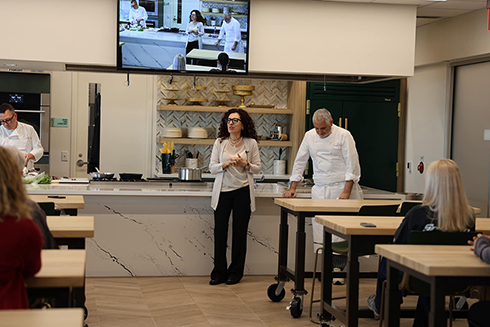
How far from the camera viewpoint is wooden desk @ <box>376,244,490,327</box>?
2.38m

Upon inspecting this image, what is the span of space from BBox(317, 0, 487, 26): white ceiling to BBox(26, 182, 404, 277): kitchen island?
2.10 m

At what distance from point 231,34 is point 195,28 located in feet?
1.10

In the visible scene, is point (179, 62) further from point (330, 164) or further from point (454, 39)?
point (454, 39)

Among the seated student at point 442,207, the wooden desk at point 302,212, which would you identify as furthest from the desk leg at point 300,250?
the seated student at point 442,207

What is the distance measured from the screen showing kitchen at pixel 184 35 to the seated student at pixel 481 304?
10.5 feet

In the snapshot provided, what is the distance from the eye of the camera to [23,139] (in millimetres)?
6184

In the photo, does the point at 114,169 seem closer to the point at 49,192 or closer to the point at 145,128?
the point at 145,128

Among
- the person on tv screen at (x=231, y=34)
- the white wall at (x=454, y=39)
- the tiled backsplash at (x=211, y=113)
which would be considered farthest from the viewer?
the tiled backsplash at (x=211, y=113)

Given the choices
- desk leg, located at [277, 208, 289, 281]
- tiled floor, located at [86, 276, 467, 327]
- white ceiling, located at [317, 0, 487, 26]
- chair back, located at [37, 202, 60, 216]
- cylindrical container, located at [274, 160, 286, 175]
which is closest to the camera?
chair back, located at [37, 202, 60, 216]

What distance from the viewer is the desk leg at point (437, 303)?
2.39 m

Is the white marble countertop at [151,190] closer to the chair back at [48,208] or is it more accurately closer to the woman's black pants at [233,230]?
the woman's black pants at [233,230]

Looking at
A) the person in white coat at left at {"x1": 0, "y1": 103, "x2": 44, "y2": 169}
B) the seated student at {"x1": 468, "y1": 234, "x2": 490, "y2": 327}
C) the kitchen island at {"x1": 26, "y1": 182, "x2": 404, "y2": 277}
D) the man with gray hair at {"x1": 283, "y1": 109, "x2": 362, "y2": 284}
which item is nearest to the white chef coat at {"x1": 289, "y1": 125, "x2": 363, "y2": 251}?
the man with gray hair at {"x1": 283, "y1": 109, "x2": 362, "y2": 284}

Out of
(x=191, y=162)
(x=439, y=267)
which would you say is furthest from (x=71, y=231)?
(x=191, y=162)

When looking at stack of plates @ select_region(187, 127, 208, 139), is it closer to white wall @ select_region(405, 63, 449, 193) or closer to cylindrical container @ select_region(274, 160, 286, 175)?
cylindrical container @ select_region(274, 160, 286, 175)
